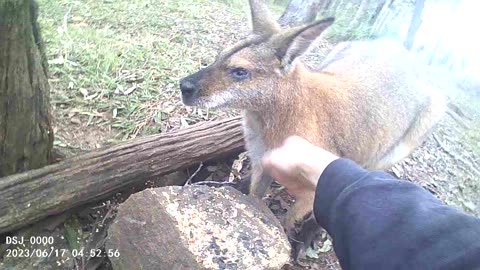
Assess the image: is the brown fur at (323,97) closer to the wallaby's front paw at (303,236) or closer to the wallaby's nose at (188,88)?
the wallaby's nose at (188,88)

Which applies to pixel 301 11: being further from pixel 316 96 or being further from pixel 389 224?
pixel 389 224

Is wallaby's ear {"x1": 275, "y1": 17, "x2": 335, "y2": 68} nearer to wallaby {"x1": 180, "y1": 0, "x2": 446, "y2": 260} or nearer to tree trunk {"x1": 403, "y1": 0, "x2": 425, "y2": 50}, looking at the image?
wallaby {"x1": 180, "y1": 0, "x2": 446, "y2": 260}

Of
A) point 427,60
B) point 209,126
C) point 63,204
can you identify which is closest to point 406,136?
point 427,60

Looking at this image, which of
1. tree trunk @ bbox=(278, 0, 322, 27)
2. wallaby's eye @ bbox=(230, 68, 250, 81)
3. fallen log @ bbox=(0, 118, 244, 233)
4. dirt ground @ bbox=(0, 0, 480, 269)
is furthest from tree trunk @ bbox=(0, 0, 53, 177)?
tree trunk @ bbox=(278, 0, 322, 27)

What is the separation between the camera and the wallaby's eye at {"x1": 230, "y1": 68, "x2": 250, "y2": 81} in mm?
2164

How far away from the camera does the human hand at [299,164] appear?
59.8 inches

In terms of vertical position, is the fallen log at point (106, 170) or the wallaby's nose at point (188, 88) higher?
the wallaby's nose at point (188, 88)

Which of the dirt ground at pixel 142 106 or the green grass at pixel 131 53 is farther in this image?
the green grass at pixel 131 53

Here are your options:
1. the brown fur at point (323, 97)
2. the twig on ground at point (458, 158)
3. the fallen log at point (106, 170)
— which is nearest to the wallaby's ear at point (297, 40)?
the brown fur at point (323, 97)

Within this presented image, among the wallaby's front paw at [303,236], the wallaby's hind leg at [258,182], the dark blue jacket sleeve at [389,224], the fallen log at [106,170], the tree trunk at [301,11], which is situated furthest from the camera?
the tree trunk at [301,11]

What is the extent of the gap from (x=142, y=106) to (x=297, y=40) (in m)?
1.17

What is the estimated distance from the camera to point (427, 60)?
265cm

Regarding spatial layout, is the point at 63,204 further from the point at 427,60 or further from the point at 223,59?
the point at 427,60

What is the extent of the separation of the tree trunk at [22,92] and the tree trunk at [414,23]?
72.1 inches
